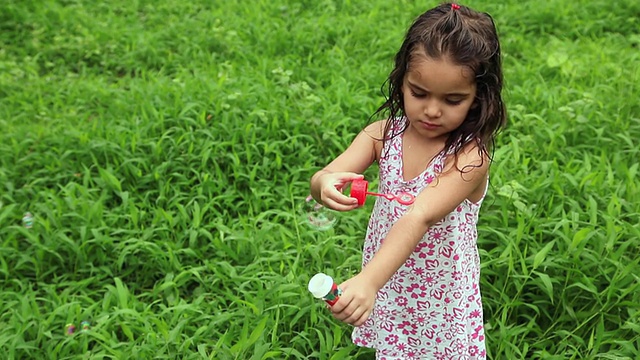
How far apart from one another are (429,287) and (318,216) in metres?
0.64

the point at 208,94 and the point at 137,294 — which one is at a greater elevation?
the point at 208,94

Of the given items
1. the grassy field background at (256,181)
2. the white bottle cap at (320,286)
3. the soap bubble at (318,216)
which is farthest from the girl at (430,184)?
the grassy field background at (256,181)

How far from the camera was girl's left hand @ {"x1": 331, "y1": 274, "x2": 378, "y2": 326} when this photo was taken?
164 centimetres

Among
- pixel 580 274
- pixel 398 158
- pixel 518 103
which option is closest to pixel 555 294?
pixel 580 274

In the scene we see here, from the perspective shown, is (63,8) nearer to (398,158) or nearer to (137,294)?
(137,294)

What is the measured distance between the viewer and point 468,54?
1.78m

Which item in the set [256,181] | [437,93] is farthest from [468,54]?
[256,181]

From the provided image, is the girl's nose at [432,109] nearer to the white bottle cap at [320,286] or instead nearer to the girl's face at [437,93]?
the girl's face at [437,93]

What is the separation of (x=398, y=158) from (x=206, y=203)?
1.63 meters

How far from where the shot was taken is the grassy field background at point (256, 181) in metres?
2.73

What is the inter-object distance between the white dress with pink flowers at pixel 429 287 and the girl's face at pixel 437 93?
14 cm

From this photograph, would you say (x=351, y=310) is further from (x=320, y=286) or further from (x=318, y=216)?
(x=318, y=216)

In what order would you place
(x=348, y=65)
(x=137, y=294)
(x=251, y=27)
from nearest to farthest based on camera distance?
1. (x=137, y=294)
2. (x=348, y=65)
3. (x=251, y=27)

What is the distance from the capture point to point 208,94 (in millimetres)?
4191
